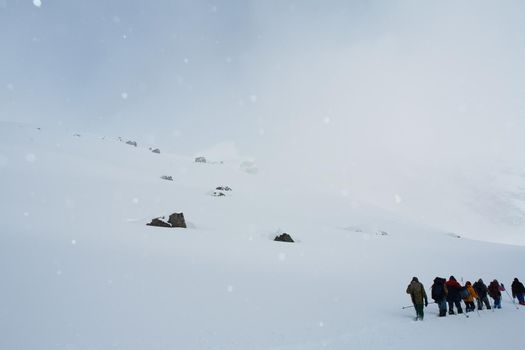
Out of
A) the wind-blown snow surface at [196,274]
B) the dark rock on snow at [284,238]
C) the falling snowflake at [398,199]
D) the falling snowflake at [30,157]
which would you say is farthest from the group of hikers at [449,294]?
the falling snowflake at [398,199]

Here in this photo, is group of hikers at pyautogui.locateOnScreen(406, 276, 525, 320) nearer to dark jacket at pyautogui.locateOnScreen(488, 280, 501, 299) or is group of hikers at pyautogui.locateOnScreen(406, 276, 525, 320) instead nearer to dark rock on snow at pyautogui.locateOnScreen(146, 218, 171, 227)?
dark jacket at pyautogui.locateOnScreen(488, 280, 501, 299)

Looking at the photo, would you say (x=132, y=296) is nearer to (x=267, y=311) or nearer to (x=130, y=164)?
(x=267, y=311)

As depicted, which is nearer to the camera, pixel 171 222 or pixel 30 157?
pixel 171 222

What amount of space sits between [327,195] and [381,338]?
4396 centimetres

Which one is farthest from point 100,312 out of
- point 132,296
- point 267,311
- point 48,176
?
point 48,176

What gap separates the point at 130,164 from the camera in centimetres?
4647

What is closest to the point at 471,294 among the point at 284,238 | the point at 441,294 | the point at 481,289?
the point at 481,289

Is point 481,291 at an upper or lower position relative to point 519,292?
lower

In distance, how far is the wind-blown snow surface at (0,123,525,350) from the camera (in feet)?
28.3

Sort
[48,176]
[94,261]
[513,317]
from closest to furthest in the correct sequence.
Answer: [94,261], [513,317], [48,176]

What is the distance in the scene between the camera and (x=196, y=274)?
13656mm

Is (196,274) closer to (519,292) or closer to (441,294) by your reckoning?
(441,294)

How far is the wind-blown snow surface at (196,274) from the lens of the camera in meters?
8.62

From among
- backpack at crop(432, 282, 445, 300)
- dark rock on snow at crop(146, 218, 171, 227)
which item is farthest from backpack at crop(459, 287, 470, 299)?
dark rock on snow at crop(146, 218, 171, 227)
